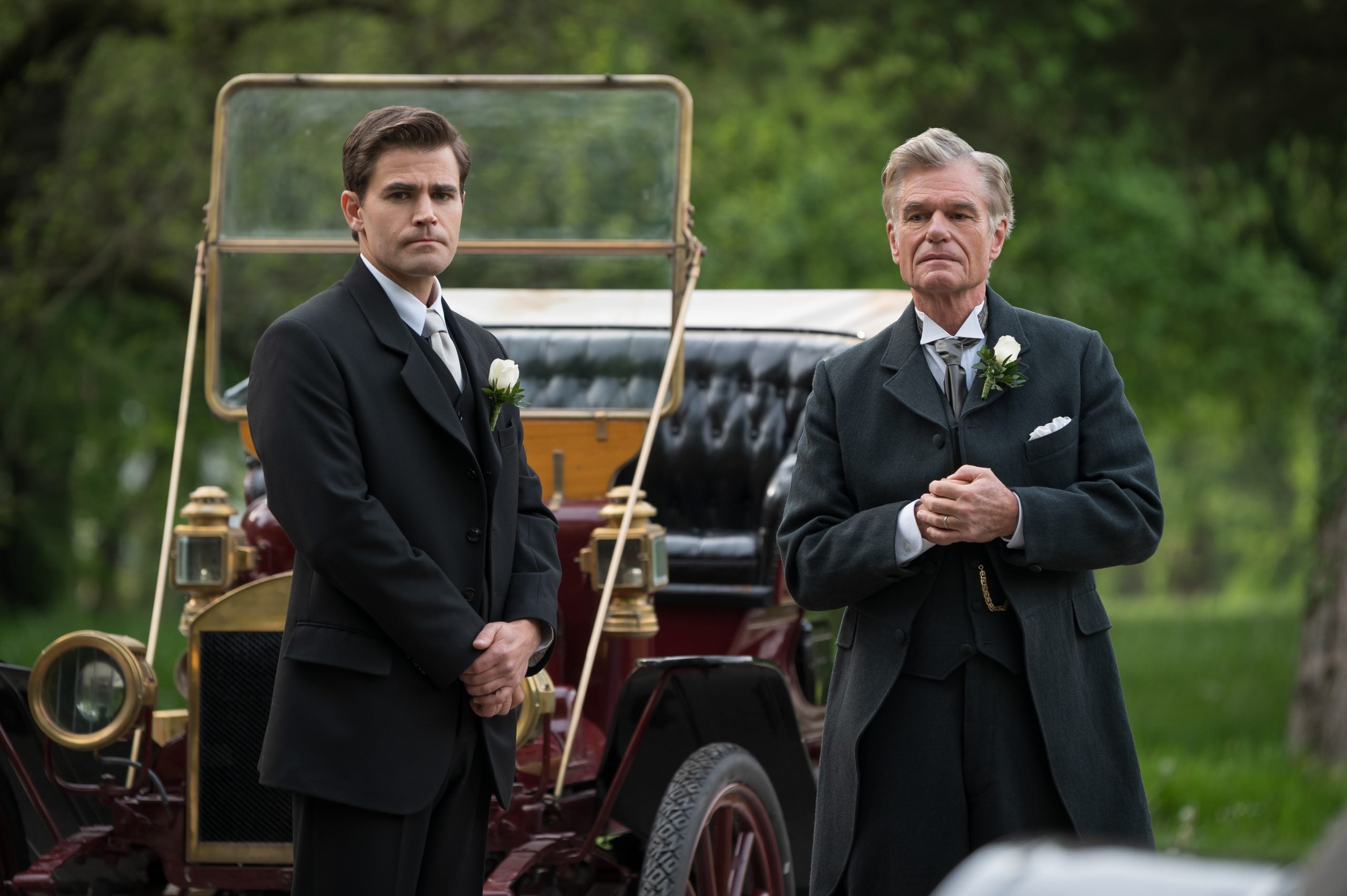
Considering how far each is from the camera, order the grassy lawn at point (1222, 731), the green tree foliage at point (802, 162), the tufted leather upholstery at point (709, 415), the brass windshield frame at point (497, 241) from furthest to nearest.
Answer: the green tree foliage at point (802, 162) → the grassy lawn at point (1222, 731) → the tufted leather upholstery at point (709, 415) → the brass windshield frame at point (497, 241)

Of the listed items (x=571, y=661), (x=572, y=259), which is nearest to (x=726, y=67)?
(x=572, y=259)

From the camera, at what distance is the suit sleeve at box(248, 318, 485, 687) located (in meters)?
2.62

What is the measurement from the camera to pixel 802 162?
13992mm

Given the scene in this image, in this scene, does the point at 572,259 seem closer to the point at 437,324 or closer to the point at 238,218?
the point at 238,218

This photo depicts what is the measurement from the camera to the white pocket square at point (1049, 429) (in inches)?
109

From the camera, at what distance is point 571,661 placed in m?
4.36

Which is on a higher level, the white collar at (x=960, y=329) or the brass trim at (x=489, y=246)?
the brass trim at (x=489, y=246)

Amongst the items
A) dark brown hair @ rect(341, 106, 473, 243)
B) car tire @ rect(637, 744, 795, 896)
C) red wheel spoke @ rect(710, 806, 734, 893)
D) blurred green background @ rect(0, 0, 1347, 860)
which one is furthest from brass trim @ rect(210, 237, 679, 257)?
dark brown hair @ rect(341, 106, 473, 243)

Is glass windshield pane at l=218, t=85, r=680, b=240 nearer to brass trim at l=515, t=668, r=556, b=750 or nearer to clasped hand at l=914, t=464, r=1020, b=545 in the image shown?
brass trim at l=515, t=668, r=556, b=750

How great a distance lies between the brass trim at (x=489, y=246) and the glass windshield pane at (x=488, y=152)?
5 cm

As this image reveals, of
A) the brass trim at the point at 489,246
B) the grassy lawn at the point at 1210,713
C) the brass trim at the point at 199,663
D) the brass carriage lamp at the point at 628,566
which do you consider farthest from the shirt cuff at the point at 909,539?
the brass trim at the point at 489,246

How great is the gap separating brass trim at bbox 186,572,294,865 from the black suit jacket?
0.85m

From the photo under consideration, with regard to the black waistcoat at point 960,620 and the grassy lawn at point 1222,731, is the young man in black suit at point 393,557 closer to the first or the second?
the black waistcoat at point 960,620

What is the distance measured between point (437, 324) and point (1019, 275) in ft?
35.1
